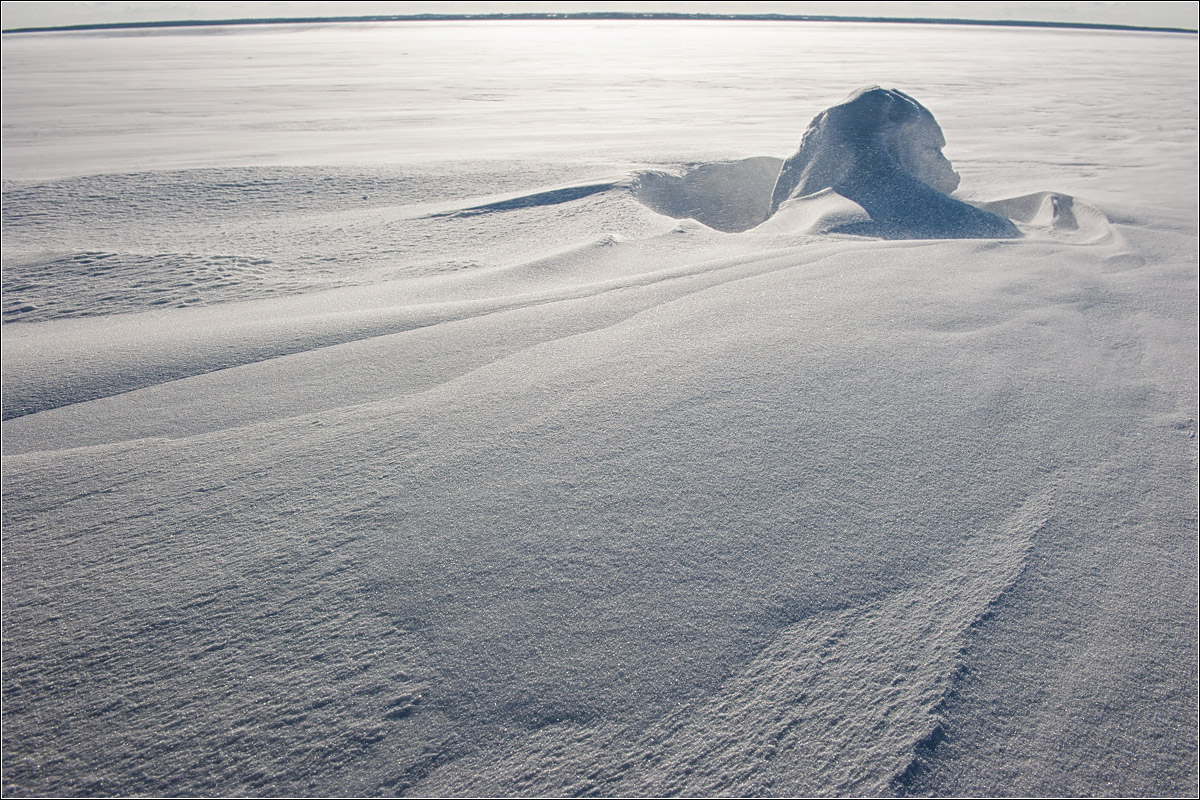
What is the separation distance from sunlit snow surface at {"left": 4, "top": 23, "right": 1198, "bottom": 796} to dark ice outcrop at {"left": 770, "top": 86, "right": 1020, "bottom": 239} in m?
0.20

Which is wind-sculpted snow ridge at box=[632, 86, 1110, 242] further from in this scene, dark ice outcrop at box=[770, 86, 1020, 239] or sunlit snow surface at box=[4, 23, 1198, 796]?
sunlit snow surface at box=[4, 23, 1198, 796]

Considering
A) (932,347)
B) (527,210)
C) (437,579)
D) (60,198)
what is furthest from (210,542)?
(60,198)

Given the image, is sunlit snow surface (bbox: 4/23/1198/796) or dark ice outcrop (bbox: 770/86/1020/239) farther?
dark ice outcrop (bbox: 770/86/1020/239)

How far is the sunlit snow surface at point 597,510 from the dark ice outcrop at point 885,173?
197mm

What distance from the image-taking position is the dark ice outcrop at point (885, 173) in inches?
90.0

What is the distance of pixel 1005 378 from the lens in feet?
4.25

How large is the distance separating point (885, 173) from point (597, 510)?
2.23 meters

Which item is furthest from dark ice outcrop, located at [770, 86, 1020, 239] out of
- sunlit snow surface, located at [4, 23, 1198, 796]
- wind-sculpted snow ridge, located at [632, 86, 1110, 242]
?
sunlit snow surface, located at [4, 23, 1198, 796]

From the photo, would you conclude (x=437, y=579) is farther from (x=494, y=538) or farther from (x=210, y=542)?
(x=210, y=542)

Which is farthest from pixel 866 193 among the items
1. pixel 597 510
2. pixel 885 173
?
pixel 597 510

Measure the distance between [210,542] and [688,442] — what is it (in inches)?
29.1

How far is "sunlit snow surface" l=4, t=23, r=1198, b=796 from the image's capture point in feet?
2.24

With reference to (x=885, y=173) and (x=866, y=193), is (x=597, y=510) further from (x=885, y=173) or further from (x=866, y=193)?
(x=885, y=173)

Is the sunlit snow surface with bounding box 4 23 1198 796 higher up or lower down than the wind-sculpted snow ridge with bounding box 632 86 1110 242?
lower down
